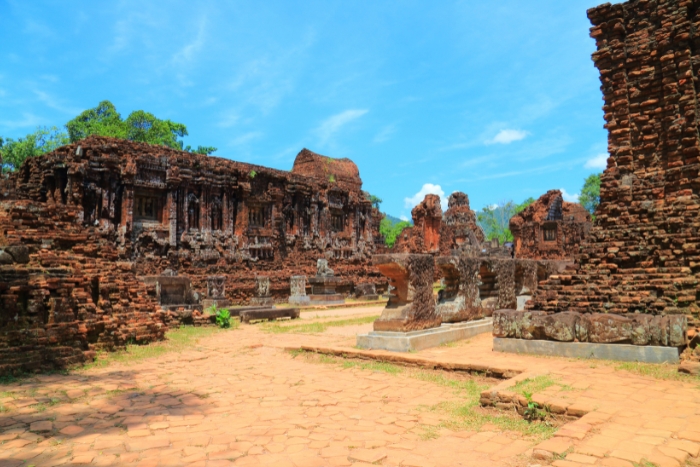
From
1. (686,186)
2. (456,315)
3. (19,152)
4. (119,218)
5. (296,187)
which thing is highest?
(19,152)

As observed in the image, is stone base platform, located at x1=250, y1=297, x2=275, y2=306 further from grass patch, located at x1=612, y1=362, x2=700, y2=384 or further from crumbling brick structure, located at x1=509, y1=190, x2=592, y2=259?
crumbling brick structure, located at x1=509, y1=190, x2=592, y2=259

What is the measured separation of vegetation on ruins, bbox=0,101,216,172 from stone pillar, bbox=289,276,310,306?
51.2 feet

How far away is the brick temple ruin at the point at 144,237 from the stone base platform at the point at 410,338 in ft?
14.4

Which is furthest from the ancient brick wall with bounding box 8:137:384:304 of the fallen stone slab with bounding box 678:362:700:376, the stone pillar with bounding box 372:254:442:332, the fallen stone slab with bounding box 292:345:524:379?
the fallen stone slab with bounding box 678:362:700:376

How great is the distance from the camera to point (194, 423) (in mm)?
4586

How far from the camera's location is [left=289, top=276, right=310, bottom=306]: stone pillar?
2139cm

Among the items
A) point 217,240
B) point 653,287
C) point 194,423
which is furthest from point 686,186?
point 217,240

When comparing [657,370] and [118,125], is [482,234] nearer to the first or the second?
[118,125]

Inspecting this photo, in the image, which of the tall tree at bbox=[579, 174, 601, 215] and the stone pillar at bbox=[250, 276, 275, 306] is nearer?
the stone pillar at bbox=[250, 276, 275, 306]

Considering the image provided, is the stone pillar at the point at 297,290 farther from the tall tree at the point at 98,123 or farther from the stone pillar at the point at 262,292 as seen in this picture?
the tall tree at the point at 98,123

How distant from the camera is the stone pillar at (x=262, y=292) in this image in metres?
19.9

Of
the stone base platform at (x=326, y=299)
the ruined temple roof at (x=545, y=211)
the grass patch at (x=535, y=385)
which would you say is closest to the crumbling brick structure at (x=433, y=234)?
the ruined temple roof at (x=545, y=211)

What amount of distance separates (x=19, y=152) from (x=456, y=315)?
101ft

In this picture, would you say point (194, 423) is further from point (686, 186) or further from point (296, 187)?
point (296, 187)
